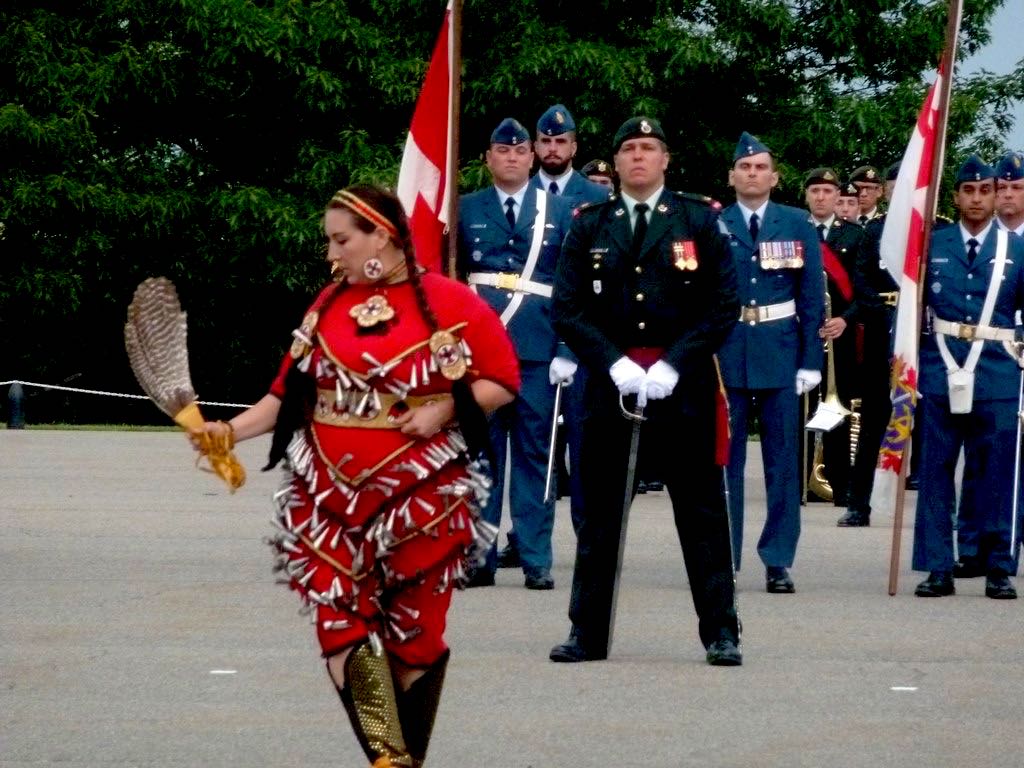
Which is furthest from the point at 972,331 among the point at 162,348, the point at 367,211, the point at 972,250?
the point at 162,348

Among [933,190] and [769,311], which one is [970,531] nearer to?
[769,311]

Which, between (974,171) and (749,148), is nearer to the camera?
(974,171)

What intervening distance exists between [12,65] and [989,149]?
40.4ft

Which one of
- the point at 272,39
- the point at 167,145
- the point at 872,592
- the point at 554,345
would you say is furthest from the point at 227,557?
the point at 167,145

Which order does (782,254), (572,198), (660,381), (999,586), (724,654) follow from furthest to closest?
(572,198) < (782,254) < (999,586) < (724,654) < (660,381)

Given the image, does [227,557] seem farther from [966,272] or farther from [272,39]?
[272,39]

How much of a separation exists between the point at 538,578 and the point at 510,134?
78.4 inches

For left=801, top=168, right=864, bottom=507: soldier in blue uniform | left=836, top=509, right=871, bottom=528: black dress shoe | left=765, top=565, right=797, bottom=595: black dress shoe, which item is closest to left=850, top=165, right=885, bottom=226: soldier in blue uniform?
left=801, top=168, right=864, bottom=507: soldier in blue uniform

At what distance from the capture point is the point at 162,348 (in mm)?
6688

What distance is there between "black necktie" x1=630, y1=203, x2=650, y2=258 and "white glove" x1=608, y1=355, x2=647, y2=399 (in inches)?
16.7

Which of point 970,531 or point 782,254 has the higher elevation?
point 782,254

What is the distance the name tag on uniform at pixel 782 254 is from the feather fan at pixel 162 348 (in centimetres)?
568

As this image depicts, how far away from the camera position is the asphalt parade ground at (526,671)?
25.7ft

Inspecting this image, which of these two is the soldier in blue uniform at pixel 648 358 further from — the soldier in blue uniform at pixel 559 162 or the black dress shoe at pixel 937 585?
the soldier in blue uniform at pixel 559 162
